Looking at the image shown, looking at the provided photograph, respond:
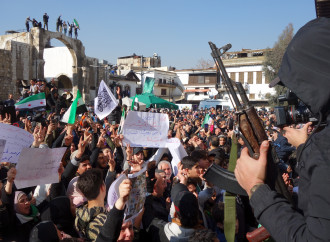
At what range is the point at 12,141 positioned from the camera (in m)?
3.29

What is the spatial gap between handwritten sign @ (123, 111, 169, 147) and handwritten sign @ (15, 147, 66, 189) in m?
1.66

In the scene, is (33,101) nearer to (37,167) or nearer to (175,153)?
(175,153)

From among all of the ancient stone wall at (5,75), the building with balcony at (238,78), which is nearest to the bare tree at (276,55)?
the building with balcony at (238,78)

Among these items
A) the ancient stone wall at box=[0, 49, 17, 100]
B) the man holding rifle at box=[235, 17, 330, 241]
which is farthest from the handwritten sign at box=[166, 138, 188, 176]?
the ancient stone wall at box=[0, 49, 17, 100]

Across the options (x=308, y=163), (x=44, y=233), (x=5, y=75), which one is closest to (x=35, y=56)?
(x=5, y=75)

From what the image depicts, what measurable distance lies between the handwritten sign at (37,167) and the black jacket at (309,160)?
237 centimetres

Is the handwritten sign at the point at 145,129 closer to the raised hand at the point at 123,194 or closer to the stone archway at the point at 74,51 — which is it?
the raised hand at the point at 123,194

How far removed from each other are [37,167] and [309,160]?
269cm

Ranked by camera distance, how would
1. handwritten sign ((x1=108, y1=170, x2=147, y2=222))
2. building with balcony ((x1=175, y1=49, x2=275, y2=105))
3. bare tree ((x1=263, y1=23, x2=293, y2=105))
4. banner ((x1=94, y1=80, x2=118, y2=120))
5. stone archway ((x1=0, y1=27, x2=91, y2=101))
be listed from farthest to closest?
1. building with balcony ((x1=175, y1=49, x2=275, y2=105))
2. bare tree ((x1=263, y1=23, x2=293, y2=105))
3. stone archway ((x1=0, y1=27, x2=91, y2=101))
4. banner ((x1=94, y1=80, x2=118, y2=120))
5. handwritten sign ((x1=108, y1=170, x2=147, y2=222))

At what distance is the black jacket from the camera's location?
41.2 inches

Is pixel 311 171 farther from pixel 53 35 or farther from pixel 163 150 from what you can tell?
pixel 53 35

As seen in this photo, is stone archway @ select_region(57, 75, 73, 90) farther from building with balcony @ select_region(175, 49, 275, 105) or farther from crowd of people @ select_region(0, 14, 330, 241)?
crowd of people @ select_region(0, 14, 330, 241)

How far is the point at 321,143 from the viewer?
1.12m

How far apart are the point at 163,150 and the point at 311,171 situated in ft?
14.5
